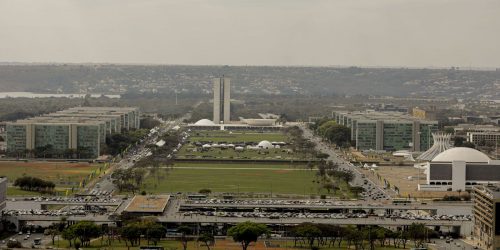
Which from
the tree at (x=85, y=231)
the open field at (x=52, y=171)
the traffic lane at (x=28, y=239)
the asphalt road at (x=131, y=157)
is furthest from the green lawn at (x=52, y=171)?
the tree at (x=85, y=231)

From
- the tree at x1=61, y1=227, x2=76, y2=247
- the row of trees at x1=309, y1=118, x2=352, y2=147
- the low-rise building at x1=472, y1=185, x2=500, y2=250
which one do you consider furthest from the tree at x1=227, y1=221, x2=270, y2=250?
the row of trees at x1=309, y1=118, x2=352, y2=147

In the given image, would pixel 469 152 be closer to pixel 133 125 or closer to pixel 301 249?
pixel 301 249

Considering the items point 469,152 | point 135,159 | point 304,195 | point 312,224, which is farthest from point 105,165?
point 312,224

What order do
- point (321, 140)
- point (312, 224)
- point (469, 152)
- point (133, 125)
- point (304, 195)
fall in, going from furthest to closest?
point (133, 125), point (321, 140), point (469, 152), point (304, 195), point (312, 224)

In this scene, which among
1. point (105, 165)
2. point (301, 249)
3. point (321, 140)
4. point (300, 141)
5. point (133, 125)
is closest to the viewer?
point (301, 249)

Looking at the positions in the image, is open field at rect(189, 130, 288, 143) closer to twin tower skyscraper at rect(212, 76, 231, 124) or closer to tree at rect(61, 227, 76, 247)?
twin tower skyscraper at rect(212, 76, 231, 124)

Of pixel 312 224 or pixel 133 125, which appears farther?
pixel 133 125

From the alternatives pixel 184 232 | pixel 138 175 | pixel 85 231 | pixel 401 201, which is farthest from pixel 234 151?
pixel 85 231

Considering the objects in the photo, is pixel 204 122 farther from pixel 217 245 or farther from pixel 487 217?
pixel 487 217
